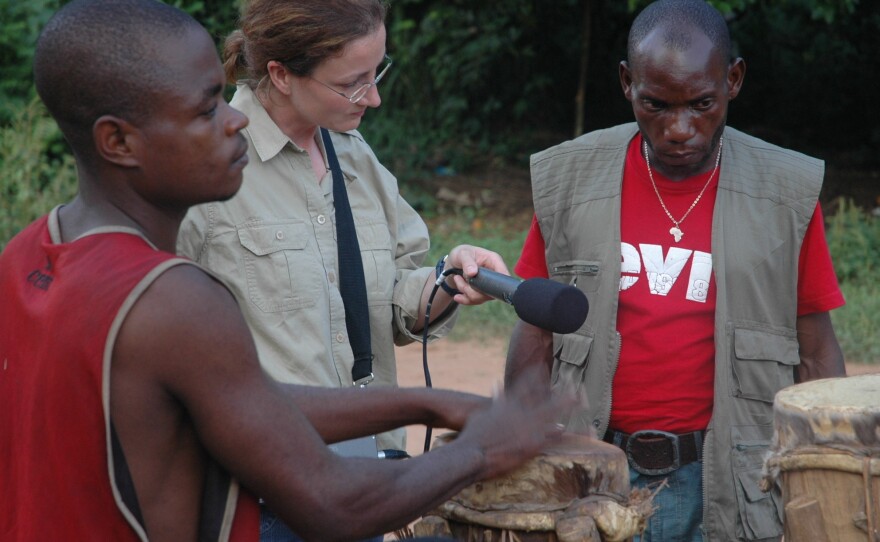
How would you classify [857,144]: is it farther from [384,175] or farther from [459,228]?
[384,175]

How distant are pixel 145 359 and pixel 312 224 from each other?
112cm

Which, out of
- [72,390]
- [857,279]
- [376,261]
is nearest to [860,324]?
[857,279]

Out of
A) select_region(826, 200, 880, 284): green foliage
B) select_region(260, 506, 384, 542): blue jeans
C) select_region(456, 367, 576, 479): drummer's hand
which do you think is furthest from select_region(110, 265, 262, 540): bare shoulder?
select_region(826, 200, 880, 284): green foliage

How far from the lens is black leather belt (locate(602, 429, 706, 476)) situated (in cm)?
288

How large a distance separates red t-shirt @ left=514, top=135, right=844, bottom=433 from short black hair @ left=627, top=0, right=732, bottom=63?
1.21 feet

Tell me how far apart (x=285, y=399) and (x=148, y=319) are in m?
0.26

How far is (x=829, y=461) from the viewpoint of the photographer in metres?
2.11

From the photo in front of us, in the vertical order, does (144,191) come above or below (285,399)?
above

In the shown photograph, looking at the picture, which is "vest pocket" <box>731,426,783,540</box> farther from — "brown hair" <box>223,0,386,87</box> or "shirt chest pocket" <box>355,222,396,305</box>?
"brown hair" <box>223,0,386,87</box>

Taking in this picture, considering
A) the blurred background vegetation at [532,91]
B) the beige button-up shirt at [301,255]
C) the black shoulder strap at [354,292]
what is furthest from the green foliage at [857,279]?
the black shoulder strap at [354,292]

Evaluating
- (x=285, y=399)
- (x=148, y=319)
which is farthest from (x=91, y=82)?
(x=285, y=399)

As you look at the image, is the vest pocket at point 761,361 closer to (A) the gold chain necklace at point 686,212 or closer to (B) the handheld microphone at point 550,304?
(A) the gold chain necklace at point 686,212

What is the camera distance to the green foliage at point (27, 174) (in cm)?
798

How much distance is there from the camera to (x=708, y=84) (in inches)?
111
